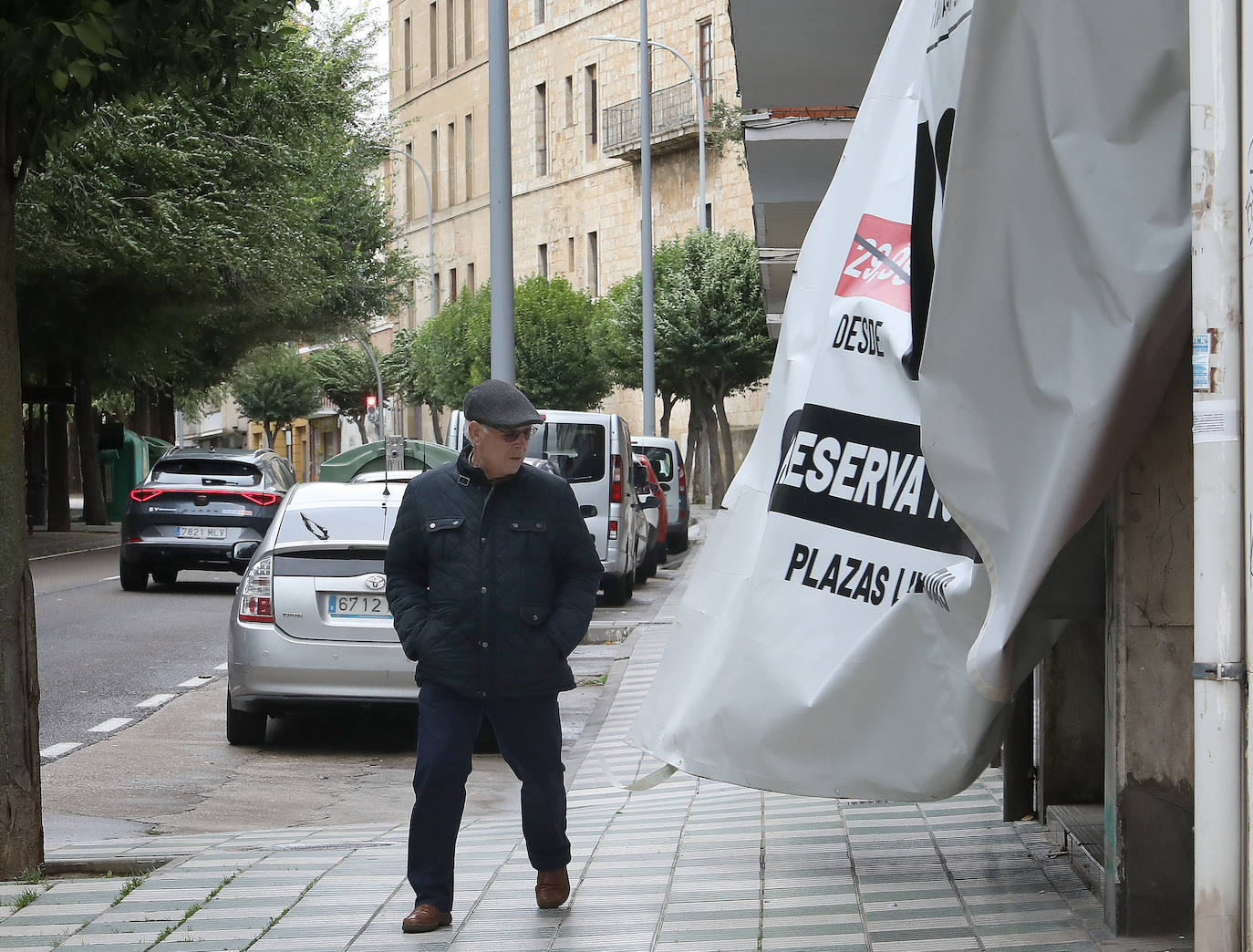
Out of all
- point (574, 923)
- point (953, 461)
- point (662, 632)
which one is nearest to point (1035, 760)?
point (574, 923)

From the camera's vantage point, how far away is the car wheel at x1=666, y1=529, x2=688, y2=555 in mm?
28894

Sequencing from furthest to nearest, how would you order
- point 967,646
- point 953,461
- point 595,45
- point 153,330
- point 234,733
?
point 595,45 < point 153,330 < point 234,733 < point 967,646 < point 953,461

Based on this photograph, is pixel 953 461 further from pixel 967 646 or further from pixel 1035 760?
pixel 1035 760

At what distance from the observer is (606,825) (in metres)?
7.27

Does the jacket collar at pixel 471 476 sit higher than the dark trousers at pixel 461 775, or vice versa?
Answer: the jacket collar at pixel 471 476

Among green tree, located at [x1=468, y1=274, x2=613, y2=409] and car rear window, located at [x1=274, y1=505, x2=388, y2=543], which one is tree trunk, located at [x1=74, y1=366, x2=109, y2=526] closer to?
green tree, located at [x1=468, y1=274, x2=613, y2=409]

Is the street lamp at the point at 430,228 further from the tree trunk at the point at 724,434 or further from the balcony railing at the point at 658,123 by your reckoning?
the tree trunk at the point at 724,434

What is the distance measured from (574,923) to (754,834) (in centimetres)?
153

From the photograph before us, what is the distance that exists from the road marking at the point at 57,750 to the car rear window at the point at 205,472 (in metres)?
10.5

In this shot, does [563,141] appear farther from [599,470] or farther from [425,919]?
[425,919]

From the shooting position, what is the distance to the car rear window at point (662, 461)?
28.2m

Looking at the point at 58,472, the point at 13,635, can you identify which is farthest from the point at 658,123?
the point at 13,635

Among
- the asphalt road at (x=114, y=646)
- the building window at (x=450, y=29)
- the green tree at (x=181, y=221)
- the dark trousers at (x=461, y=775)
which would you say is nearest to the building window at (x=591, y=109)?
the building window at (x=450, y=29)

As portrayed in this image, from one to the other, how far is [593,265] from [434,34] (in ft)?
56.6
